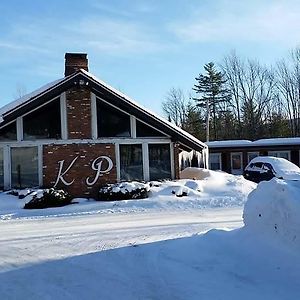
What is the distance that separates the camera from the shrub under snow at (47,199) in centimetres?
1769

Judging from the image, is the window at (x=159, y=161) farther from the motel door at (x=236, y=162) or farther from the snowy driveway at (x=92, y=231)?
the motel door at (x=236, y=162)

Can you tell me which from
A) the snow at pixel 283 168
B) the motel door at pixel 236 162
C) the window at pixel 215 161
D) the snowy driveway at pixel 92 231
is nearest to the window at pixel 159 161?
the snowy driveway at pixel 92 231

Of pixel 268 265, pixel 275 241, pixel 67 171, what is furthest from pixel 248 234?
pixel 67 171

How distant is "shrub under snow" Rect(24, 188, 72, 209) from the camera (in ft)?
58.0

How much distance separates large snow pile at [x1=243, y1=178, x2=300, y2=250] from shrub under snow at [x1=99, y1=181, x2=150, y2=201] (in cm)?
1056

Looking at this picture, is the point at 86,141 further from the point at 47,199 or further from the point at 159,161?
the point at 159,161

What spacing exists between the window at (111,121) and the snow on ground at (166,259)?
8825 mm

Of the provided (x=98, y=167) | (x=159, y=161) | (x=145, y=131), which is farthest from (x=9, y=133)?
(x=159, y=161)

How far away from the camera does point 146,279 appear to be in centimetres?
663

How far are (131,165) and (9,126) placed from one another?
5382 mm

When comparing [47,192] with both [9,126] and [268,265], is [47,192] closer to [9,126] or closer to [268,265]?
[9,126]

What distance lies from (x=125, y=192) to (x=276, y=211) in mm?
11823

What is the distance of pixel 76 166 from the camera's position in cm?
2000

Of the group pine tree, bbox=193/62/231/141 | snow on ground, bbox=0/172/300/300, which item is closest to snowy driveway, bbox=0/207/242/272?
snow on ground, bbox=0/172/300/300
